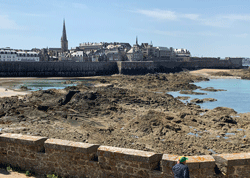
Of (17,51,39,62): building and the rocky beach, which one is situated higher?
(17,51,39,62): building

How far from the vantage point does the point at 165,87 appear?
→ 43.1 meters

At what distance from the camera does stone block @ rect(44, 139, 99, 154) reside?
6516 millimetres

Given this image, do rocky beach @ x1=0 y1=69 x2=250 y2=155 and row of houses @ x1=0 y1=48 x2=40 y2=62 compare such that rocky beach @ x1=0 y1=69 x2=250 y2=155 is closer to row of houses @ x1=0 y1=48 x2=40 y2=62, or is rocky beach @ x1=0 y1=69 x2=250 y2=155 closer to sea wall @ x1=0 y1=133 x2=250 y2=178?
sea wall @ x1=0 y1=133 x2=250 y2=178

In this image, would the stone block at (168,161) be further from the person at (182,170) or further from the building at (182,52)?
the building at (182,52)

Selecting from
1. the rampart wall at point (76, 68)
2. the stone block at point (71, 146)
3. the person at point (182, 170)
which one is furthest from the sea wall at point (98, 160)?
the rampart wall at point (76, 68)

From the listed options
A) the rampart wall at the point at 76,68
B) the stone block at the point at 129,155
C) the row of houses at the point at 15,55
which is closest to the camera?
the stone block at the point at 129,155

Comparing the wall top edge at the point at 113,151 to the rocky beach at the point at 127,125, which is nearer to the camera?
the wall top edge at the point at 113,151

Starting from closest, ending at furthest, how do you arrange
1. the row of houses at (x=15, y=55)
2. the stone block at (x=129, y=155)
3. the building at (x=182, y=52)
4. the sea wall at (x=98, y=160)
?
1. the sea wall at (x=98, y=160)
2. the stone block at (x=129, y=155)
3. the row of houses at (x=15, y=55)
4. the building at (x=182, y=52)

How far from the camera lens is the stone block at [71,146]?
21.4 feet

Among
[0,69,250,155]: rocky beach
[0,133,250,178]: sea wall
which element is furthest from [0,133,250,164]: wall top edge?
[0,69,250,155]: rocky beach

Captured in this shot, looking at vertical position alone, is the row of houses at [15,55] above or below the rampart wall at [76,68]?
above

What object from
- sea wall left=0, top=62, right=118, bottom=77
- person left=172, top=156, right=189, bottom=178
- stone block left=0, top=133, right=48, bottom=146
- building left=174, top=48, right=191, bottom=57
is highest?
building left=174, top=48, right=191, bottom=57

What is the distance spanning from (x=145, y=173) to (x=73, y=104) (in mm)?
17218

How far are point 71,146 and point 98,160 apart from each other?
808 millimetres
